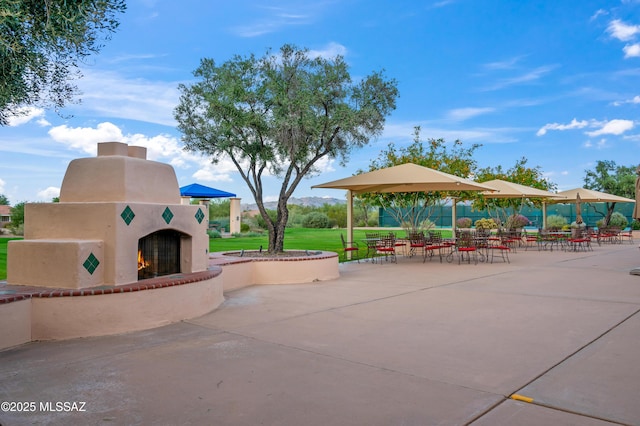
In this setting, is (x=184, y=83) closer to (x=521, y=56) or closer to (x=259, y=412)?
(x=259, y=412)

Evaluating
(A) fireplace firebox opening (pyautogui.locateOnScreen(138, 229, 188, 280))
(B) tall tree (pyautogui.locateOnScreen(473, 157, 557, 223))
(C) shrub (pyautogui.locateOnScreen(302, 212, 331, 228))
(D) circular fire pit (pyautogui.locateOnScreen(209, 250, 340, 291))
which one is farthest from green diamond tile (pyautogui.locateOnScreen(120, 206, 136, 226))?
(C) shrub (pyautogui.locateOnScreen(302, 212, 331, 228))

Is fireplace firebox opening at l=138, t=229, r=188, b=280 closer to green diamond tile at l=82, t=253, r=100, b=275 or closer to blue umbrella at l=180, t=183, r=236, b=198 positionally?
green diamond tile at l=82, t=253, r=100, b=275

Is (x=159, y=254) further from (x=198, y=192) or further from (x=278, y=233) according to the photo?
(x=198, y=192)

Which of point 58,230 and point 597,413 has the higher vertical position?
point 58,230

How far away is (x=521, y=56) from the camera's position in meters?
19.5

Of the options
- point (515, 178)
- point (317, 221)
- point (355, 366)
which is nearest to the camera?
point (355, 366)

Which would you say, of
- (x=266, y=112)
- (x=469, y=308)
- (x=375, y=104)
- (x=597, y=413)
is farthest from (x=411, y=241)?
(x=597, y=413)

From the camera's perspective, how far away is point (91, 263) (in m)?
5.76

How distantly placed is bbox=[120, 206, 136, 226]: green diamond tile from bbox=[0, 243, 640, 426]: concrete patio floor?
1.46 m

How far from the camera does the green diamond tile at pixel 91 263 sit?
18.7ft

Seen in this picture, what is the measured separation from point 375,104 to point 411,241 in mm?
5265

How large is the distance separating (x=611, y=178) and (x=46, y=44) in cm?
3796

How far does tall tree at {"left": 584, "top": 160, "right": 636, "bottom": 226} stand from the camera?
32888 mm

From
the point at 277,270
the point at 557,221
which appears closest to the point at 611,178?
the point at 557,221
